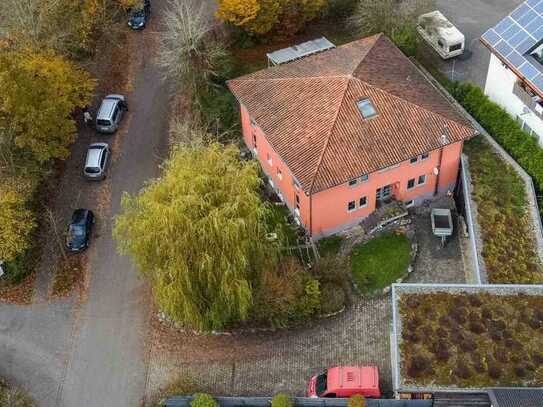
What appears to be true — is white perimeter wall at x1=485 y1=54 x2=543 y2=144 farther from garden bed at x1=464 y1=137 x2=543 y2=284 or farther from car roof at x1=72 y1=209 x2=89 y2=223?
car roof at x1=72 y1=209 x2=89 y2=223

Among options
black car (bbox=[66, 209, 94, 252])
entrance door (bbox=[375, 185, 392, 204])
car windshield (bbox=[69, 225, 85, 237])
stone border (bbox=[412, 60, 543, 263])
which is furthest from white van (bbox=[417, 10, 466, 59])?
car windshield (bbox=[69, 225, 85, 237])

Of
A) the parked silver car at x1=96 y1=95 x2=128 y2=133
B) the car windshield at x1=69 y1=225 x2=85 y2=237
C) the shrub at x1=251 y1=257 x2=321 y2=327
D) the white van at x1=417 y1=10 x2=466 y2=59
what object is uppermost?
the white van at x1=417 y1=10 x2=466 y2=59

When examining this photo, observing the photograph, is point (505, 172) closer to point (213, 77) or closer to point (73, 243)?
point (213, 77)

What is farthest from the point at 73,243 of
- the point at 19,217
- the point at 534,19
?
the point at 534,19

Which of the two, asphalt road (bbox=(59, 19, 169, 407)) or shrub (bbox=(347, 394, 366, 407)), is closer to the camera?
shrub (bbox=(347, 394, 366, 407))

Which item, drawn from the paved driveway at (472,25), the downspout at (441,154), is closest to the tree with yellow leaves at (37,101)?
the downspout at (441,154)

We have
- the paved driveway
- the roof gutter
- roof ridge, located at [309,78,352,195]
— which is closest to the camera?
roof ridge, located at [309,78,352,195]
